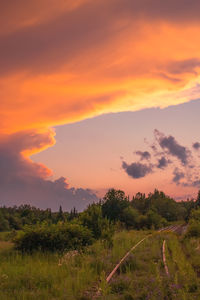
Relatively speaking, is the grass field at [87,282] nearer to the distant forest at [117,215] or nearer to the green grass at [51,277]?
the green grass at [51,277]

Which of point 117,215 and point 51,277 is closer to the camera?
point 51,277

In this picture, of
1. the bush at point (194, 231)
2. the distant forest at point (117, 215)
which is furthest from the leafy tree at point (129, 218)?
the bush at point (194, 231)

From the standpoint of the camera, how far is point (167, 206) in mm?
128125

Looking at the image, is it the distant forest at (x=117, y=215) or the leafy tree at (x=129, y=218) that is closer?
the distant forest at (x=117, y=215)

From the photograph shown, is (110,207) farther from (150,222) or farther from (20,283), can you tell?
(20,283)

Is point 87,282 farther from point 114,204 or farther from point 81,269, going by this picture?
point 114,204

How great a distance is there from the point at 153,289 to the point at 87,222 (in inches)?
413

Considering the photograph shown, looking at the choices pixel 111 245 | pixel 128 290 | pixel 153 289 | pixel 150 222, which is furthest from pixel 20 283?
pixel 150 222

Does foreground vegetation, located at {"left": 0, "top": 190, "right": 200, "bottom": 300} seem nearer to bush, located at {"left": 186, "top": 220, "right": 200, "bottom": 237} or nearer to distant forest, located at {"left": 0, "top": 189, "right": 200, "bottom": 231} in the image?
distant forest, located at {"left": 0, "top": 189, "right": 200, "bottom": 231}

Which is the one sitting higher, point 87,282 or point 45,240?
point 45,240

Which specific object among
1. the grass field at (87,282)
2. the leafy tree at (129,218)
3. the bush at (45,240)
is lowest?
the leafy tree at (129,218)

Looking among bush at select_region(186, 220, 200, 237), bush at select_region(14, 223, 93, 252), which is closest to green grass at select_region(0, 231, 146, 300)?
bush at select_region(14, 223, 93, 252)

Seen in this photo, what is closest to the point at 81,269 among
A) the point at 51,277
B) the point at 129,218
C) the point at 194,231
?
the point at 51,277

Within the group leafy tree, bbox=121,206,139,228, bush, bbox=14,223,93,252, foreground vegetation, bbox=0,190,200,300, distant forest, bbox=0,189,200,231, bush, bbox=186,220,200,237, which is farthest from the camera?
leafy tree, bbox=121,206,139,228
